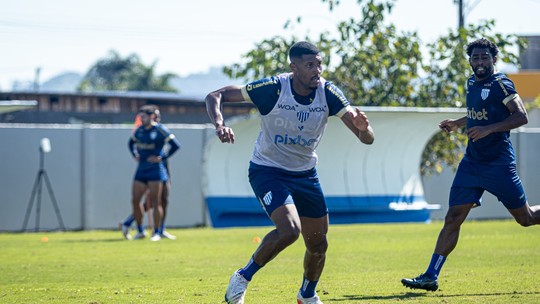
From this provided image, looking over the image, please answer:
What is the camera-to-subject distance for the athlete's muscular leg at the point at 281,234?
300 inches

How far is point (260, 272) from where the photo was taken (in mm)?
11359

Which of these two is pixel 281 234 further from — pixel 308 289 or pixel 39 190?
pixel 39 190

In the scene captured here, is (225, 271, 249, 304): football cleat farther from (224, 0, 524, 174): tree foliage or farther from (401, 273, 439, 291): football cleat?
(224, 0, 524, 174): tree foliage

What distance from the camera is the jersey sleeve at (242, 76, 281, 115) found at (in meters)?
7.98

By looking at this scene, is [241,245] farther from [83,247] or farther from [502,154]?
[502,154]

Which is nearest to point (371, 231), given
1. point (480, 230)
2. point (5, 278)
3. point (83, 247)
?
point (480, 230)

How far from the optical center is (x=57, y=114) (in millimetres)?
40969

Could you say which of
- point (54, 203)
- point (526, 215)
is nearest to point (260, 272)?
point (526, 215)

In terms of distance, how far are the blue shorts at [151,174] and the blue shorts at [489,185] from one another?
877 centimetres

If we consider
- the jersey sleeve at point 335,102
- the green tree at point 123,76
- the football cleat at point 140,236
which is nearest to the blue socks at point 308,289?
the jersey sleeve at point 335,102

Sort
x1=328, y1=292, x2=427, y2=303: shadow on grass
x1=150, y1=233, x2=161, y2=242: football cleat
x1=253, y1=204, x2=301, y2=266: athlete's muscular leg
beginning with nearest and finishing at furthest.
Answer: x1=253, y1=204, x2=301, y2=266: athlete's muscular leg
x1=328, y1=292, x2=427, y2=303: shadow on grass
x1=150, y1=233, x2=161, y2=242: football cleat

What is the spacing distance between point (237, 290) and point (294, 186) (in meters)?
0.95

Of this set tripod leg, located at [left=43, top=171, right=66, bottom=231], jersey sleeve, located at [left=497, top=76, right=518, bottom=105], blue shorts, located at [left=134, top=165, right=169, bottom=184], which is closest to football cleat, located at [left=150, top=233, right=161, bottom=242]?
blue shorts, located at [left=134, top=165, right=169, bottom=184]

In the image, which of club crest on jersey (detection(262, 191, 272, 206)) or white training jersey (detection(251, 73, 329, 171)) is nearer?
club crest on jersey (detection(262, 191, 272, 206))
